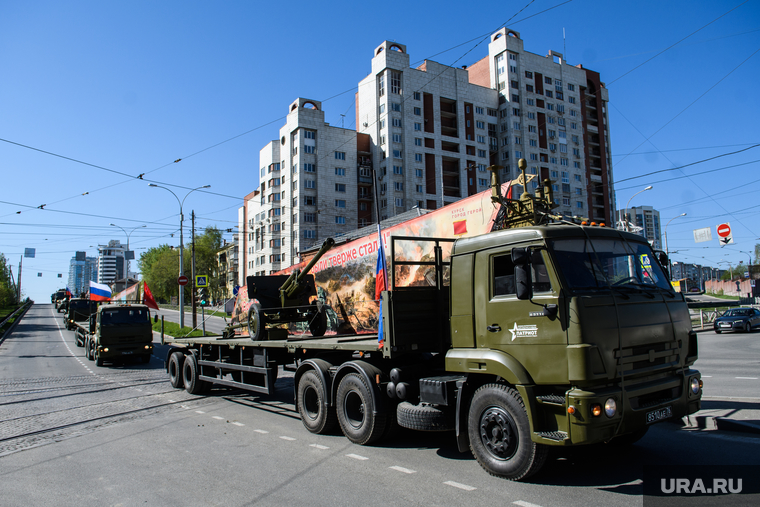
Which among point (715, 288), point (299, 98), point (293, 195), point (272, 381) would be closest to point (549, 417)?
point (272, 381)

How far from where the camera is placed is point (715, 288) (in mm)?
96625

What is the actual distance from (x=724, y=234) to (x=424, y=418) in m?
23.4

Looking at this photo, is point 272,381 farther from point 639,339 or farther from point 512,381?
point 639,339

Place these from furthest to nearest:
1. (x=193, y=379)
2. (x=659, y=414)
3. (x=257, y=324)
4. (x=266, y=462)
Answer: (x=193, y=379) → (x=257, y=324) → (x=266, y=462) → (x=659, y=414)

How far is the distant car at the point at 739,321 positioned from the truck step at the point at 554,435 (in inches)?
1127

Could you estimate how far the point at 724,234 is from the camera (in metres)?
23.0

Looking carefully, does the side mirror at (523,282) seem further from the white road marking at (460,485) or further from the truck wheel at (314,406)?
the truck wheel at (314,406)

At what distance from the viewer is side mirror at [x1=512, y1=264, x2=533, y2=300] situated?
5051 mm

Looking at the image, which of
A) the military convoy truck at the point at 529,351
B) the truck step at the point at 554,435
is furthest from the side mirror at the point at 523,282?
the truck step at the point at 554,435

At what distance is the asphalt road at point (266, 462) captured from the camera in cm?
489

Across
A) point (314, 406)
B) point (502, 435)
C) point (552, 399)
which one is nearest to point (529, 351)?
point (552, 399)

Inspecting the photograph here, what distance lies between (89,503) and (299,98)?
216 feet

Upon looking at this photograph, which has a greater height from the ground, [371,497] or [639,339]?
[639,339]

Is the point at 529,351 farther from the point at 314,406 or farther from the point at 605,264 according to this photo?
the point at 314,406
